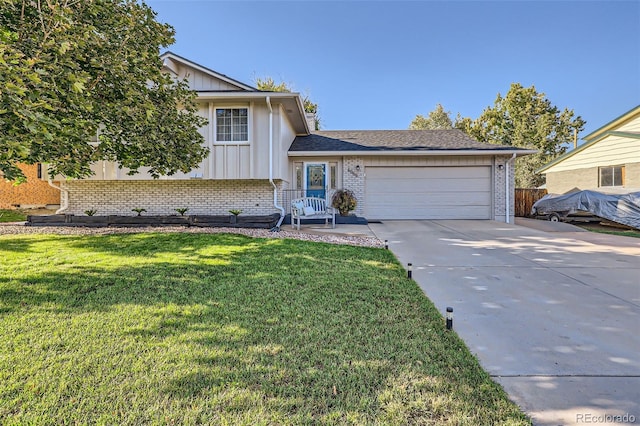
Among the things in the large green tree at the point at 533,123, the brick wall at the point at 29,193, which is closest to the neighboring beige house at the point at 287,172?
the brick wall at the point at 29,193

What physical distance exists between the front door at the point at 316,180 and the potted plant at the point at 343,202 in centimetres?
102

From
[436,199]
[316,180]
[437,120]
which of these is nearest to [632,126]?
[436,199]

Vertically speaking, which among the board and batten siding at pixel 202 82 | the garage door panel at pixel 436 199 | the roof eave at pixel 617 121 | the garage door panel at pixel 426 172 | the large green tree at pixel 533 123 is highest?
the large green tree at pixel 533 123

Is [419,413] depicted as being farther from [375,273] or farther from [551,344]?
[375,273]

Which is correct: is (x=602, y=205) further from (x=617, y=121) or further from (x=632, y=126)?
(x=617, y=121)

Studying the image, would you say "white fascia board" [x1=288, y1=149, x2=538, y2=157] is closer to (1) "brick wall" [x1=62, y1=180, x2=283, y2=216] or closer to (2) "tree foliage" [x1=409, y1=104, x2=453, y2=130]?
(1) "brick wall" [x1=62, y1=180, x2=283, y2=216]

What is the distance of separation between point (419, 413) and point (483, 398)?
0.46 m

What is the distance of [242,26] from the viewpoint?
12430mm

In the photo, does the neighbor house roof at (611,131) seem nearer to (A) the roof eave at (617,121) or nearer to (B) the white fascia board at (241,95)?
(A) the roof eave at (617,121)

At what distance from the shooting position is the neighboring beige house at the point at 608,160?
1265 centimetres

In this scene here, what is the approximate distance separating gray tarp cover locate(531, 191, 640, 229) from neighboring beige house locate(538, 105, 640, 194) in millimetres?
1284

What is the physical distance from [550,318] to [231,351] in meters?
3.06

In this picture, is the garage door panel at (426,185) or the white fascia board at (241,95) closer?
the white fascia board at (241,95)

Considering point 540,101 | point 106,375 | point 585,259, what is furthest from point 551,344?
point 540,101
